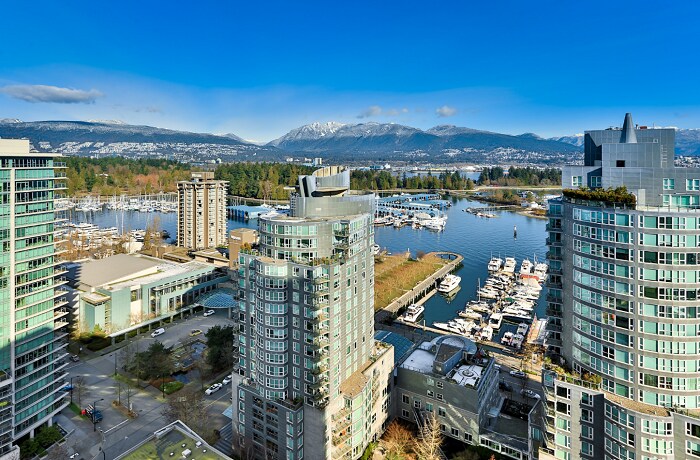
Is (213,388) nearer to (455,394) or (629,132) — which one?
(455,394)

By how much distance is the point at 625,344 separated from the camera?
8422 mm

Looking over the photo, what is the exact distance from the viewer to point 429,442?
35.0ft

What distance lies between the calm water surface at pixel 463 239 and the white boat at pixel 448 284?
572 mm

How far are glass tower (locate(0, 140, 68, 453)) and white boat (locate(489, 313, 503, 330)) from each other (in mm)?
18859

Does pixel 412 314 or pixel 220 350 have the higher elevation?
pixel 220 350

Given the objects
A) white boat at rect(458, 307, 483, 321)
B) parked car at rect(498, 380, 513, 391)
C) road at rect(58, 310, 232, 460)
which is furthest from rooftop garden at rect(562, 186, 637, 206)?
white boat at rect(458, 307, 483, 321)

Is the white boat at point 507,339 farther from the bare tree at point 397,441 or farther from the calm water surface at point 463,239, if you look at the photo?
the bare tree at point 397,441

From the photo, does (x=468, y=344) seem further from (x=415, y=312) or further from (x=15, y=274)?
(x=15, y=274)

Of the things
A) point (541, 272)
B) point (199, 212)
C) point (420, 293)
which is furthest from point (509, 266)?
point (199, 212)

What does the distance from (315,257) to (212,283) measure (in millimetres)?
15247

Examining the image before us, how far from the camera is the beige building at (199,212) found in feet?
110

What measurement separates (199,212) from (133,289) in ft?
47.5

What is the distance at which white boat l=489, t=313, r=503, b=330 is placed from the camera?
2233 cm

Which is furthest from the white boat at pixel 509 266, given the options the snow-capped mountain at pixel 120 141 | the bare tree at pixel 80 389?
the snow-capped mountain at pixel 120 141
